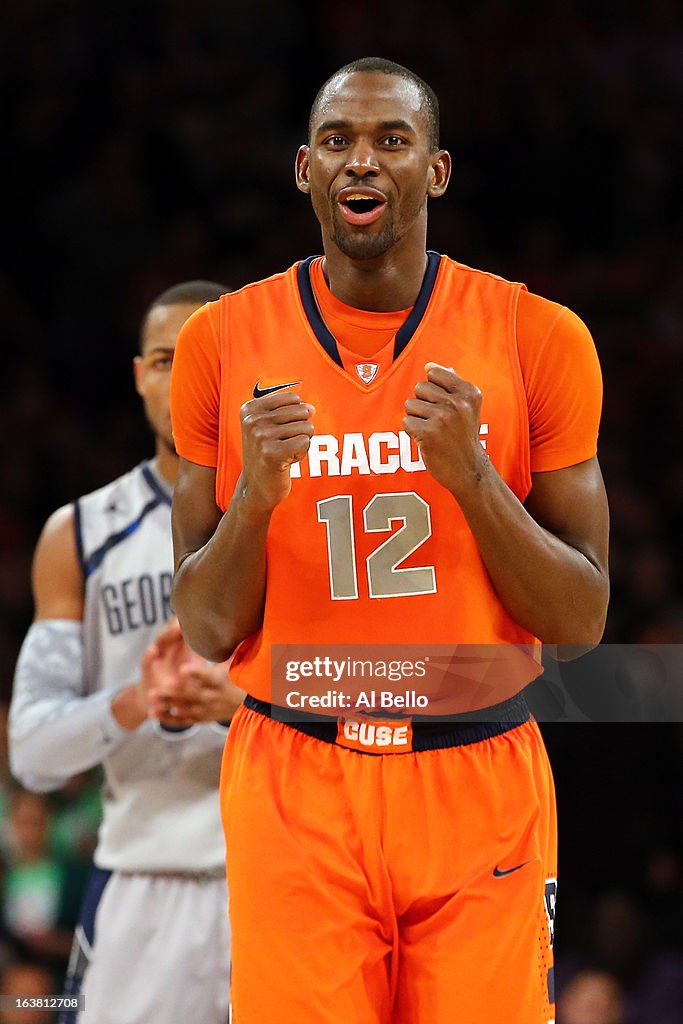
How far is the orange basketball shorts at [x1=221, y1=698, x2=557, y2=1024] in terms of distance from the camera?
210 cm

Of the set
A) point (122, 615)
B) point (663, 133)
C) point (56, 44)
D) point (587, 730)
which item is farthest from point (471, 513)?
point (56, 44)

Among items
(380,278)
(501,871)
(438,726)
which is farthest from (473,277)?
(501,871)

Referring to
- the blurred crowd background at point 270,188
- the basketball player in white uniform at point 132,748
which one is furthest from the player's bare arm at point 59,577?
the blurred crowd background at point 270,188

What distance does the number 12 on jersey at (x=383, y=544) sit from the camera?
7.22 ft

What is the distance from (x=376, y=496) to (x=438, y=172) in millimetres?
572

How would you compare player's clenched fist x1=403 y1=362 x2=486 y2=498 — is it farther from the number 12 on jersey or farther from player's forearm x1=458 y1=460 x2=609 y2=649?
the number 12 on jersey

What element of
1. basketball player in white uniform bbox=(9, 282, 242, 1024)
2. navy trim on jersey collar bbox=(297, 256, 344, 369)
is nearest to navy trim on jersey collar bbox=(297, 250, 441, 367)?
navy trim on jersey collar bbox=(297, 256, 344, 369)

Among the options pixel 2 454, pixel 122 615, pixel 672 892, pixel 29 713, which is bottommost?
pixel 672 892

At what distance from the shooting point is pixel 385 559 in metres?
2.20

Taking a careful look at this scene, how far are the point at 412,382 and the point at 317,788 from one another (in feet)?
2.11

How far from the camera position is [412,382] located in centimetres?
225

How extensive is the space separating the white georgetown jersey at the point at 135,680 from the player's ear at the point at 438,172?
1.36 m

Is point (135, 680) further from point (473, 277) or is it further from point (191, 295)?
point (473, 277)

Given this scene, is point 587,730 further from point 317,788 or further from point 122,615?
point 317,788
